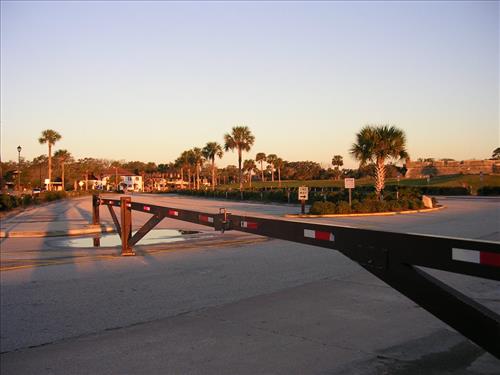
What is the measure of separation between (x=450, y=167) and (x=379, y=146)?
75.9 m

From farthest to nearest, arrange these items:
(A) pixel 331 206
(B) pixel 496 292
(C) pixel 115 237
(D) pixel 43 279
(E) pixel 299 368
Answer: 1. (A) pixel 331 206
2. (C) pixel 115 237
3. (D) pixel 43 279
4. (B) pixel 496 292
5. (E) pixel 299 368

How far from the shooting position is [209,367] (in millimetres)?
4609

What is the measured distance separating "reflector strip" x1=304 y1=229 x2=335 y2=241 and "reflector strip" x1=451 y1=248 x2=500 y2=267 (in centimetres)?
124

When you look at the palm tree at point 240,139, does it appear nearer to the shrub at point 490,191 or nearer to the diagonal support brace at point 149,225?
the shrub at point 490,191

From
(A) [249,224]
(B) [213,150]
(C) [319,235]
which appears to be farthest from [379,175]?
(B) [213,150]

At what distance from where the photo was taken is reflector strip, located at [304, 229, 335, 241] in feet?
14.6

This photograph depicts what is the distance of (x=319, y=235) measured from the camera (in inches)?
181

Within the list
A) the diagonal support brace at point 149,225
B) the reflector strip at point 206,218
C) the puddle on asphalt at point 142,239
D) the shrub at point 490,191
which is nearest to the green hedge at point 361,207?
the puddle on asphalt at point 142,239

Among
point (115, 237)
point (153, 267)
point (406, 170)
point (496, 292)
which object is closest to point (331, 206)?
point (115, 237)

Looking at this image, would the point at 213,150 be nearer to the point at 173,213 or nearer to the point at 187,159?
the point at 187,159

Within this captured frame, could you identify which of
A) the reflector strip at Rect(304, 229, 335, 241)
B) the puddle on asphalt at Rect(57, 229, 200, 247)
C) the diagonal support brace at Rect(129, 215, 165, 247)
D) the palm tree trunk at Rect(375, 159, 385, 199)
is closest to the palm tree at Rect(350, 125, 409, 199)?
the palm tree trunk at Rect(375, 159, 385, 199)

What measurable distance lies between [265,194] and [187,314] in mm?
42330

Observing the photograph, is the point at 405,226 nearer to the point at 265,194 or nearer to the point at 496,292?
the point at 496,292

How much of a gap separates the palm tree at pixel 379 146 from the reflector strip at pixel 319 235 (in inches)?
1177
